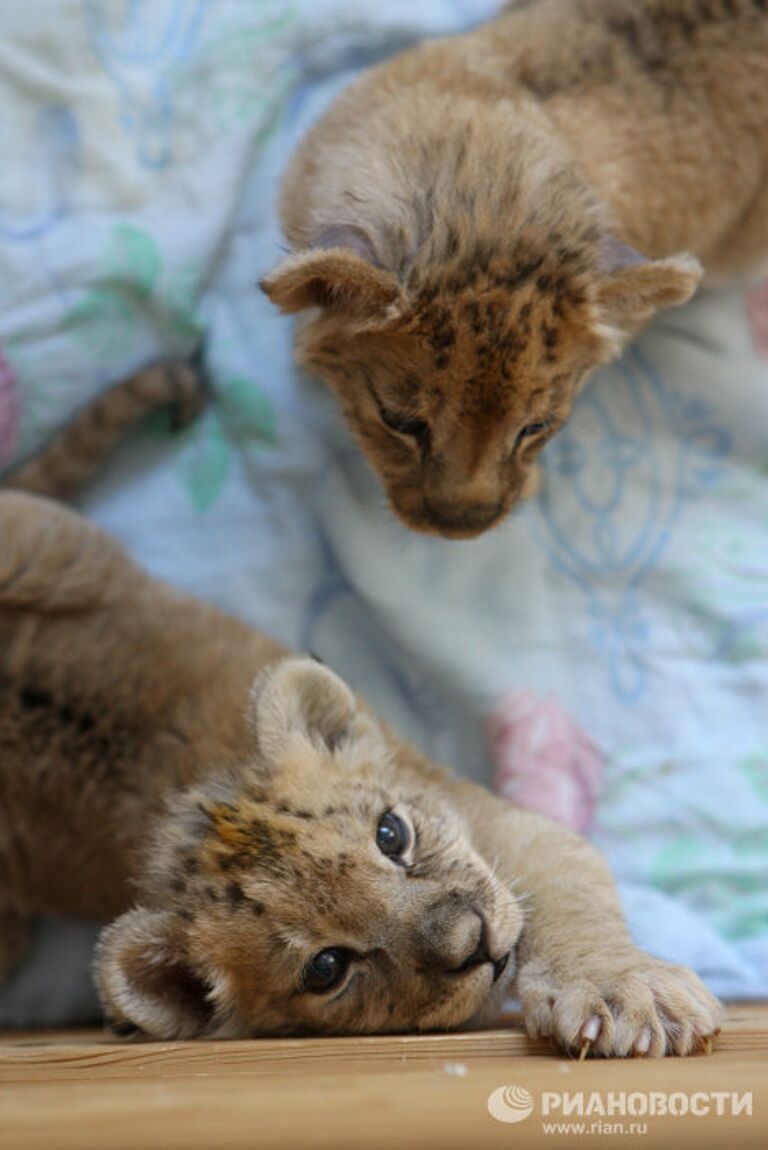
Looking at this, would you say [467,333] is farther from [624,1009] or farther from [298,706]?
[624,1009]

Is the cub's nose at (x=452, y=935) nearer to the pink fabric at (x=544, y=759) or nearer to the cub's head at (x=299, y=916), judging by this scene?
the cub's head at (x=299, y=916)

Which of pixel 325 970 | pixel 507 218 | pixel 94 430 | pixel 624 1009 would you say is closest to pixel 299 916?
pixel 325 970

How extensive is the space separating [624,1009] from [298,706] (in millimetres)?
842

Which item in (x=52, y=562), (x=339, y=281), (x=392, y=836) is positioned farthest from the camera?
(x=52, y=562)

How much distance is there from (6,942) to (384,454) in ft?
4.98

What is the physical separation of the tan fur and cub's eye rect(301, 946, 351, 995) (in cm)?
171

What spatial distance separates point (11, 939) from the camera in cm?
289

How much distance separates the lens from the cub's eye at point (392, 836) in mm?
2170

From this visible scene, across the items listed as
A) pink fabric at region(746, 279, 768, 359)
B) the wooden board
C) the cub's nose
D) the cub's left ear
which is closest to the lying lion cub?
the cub's nose

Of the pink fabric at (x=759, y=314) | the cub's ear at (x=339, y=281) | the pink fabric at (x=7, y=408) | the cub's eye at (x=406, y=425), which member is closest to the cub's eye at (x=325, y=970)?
the cub's eye at (x=406, y=425)

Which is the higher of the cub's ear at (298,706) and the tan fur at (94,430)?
the tan fur at (94,430)

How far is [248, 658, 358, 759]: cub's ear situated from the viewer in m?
2.25

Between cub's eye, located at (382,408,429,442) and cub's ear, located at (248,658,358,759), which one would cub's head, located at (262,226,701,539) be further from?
cub's ear, located at (248,658,358,759)

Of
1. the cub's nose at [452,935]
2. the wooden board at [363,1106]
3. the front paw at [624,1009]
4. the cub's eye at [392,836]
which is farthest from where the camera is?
the cub's eye at [392,836]
